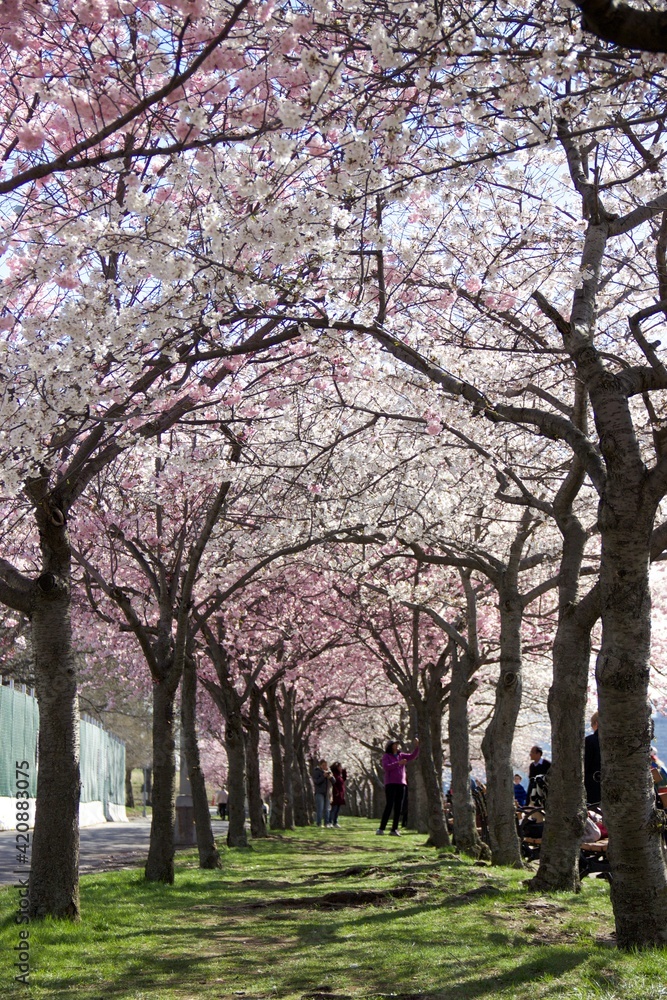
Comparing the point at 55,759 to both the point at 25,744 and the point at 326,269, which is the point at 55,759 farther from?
the point at 25,744

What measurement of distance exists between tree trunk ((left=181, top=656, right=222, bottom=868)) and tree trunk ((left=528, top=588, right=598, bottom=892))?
18.6 ft

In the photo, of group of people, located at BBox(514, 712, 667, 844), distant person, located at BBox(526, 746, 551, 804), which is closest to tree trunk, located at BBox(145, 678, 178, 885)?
group of people, located at BBox(514, 712, 667, 844)

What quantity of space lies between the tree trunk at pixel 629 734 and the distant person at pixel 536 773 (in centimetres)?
662

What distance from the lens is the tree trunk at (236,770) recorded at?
54.4 feet

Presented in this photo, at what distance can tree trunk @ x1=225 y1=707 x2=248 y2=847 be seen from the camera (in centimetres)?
1659

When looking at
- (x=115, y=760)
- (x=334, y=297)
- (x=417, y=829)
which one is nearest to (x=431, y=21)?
(x=334, y=297)

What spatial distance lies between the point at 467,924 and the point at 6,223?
6292 mm

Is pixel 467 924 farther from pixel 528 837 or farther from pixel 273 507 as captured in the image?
pixel 273 507

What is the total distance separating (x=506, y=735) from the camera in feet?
39.3

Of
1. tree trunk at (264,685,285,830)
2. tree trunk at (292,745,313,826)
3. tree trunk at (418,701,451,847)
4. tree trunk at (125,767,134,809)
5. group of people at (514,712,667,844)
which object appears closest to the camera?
group of people at (514,712,667,844)

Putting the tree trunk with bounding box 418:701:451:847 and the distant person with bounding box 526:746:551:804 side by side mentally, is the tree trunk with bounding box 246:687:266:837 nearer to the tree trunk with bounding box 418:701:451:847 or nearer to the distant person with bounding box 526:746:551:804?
the tree trunk with bounding box 418:701:451:847

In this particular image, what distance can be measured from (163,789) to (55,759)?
11.4 ft

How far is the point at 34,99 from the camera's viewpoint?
6320 millimetres

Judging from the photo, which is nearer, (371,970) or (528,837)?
(371,970)
